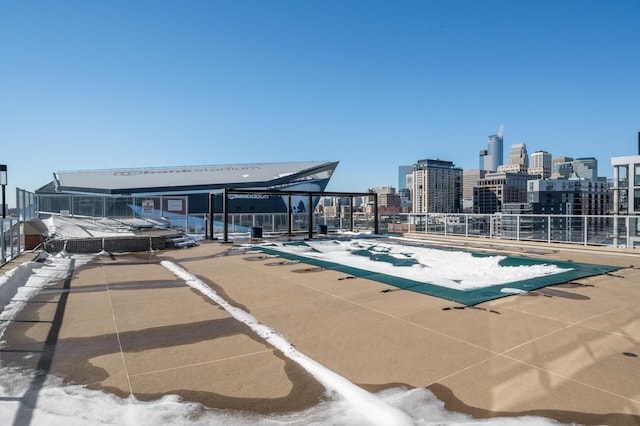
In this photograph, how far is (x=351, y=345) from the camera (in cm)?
406

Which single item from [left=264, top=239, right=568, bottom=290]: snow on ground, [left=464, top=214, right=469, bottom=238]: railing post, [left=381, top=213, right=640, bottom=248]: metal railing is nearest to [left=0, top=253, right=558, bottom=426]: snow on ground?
[left=264, top=239, right=568, bottom=290]: snow on ground

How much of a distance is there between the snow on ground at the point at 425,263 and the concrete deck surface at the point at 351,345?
142 centimetres

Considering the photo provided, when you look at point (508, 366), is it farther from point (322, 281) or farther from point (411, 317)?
point (322, 281)

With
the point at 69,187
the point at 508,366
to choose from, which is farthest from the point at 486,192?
the point at 508,366

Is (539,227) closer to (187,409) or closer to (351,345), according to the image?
(351,345)

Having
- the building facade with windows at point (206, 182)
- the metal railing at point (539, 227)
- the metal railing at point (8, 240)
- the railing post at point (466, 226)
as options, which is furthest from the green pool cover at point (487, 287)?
the building facade with windows at point (206, 182)

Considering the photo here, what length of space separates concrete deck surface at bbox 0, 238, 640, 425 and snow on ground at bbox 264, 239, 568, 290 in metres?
1.42

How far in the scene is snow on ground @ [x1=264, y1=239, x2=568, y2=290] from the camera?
794 centimetres

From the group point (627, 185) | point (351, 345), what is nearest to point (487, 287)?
point (351, 345)

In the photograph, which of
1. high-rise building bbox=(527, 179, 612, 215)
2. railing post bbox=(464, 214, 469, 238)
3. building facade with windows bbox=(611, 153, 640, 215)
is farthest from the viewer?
high-rise building bbox=(527, 179, 612, 215)

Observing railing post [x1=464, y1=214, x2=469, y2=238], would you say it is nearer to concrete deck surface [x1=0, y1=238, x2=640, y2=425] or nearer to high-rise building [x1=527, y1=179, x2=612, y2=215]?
concrete deck surface [x1=0, y1=238, x2=640, y2=425]

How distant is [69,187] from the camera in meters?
54.1

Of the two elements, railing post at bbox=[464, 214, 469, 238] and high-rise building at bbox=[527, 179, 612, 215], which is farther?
high-rise building at bbox=[527, 179, 612, 215]

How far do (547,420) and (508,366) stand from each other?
0.90m
